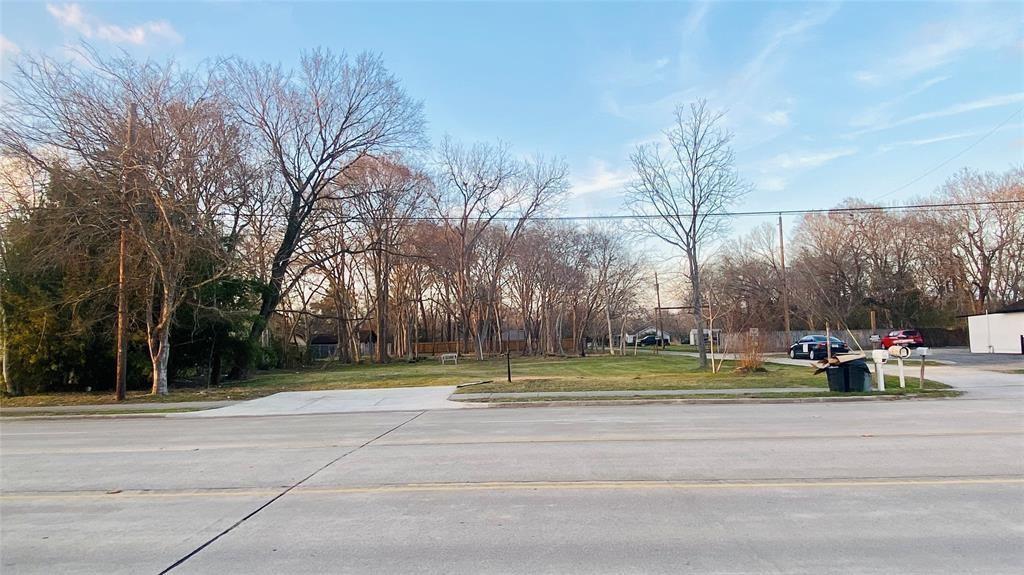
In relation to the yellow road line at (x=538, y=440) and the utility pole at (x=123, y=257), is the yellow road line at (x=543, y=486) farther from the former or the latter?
the utility pole at (x=123, y=257)

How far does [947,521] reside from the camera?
5.52 meters

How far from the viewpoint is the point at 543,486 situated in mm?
6996

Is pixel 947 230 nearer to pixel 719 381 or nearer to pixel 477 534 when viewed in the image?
pixel 719 381

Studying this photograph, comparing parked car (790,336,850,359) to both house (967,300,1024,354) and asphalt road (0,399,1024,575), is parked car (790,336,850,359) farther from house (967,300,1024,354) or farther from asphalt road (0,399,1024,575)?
asphalt road (0,399,1024,575)

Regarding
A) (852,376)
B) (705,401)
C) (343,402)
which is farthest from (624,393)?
(343,402)

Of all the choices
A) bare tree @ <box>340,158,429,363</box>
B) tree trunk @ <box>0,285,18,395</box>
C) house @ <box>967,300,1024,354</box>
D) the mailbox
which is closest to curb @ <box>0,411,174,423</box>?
tree trunk @ <box>0,285,18,395</box>

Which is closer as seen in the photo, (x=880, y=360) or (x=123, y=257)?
(x=880, y=360)

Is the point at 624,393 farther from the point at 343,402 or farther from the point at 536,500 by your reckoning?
the point at 536,500

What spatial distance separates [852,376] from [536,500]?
1379 cm

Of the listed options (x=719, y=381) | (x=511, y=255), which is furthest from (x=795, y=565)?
(x=511, y=255)

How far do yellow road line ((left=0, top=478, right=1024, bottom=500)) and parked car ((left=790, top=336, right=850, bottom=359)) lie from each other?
34.2 m

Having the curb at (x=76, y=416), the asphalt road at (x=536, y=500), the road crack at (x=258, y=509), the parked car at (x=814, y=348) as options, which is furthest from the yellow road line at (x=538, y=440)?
the parked car at (x=814, y=348)

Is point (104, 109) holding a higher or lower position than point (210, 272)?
higher

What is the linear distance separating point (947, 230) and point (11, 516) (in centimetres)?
6385
